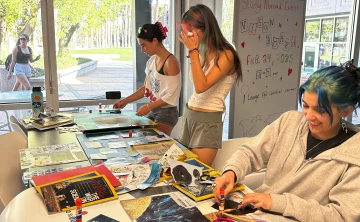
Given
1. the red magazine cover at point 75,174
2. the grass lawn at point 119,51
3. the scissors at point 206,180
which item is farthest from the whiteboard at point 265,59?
the red magazine cover at point 75,174

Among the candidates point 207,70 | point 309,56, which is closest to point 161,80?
point 207,70

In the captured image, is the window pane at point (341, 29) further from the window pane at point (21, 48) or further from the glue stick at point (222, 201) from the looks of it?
the glue stick at point (222, 201)

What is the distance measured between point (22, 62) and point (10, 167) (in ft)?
4.93

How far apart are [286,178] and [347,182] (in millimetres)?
228

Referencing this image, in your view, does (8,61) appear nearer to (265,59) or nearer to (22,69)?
(22,69)

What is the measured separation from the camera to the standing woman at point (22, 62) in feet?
9.25

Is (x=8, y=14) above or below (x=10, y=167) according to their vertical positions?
above

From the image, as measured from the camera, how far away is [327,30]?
425 centimetres

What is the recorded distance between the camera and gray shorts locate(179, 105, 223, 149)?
168 centimetres

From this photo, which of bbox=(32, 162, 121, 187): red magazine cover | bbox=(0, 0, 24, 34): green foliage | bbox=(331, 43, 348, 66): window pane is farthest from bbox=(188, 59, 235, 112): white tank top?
bbox=(331, 43, 348, 66): window pane

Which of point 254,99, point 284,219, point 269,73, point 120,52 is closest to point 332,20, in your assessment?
point 269,73

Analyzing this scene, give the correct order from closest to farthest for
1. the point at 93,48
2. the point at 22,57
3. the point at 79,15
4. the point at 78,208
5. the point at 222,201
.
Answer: the point at 78,208, the point at 222,201, the point at 22,57, the point at 79,15, the point at 93,48

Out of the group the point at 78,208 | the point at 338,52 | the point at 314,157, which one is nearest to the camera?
the point at 78,208

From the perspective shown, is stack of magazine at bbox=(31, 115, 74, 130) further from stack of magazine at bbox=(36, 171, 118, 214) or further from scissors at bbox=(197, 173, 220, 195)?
scissors at bbox=(197, 173, 220, 195)
